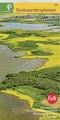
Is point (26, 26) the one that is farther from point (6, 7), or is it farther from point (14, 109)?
point (14, 109)

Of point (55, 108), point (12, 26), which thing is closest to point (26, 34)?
point (12, 26)

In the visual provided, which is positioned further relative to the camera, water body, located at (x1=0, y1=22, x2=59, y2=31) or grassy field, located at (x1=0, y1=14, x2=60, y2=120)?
water body, located at (x1=0, y1=22, x2=59, y2=31)

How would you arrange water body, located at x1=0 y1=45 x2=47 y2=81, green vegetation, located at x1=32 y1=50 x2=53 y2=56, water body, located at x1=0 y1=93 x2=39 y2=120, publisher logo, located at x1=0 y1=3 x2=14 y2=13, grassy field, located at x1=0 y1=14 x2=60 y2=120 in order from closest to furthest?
publisher logo, located at x1=0 y1=3 x2=14 y2=13 → water body, located at x1=0 y1=93 x2=39 y2=120 → grassy field, located at x1=0 y1=14 x2=60 y2=120 → water body, located at x1=0 y1=45 x2=47 y2=81 → green vegetation, located at x1=32 y1=50 x2=53 y2=56

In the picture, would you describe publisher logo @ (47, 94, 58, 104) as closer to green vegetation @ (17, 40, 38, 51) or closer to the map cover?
the map cover

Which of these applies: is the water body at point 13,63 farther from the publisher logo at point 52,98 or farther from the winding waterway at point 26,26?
the publisher logo at point 52,98

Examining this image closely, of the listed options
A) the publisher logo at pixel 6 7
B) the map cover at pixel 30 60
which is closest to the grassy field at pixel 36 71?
the map cover at pixel 30 60

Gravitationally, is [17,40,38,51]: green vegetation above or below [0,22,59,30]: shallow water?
below

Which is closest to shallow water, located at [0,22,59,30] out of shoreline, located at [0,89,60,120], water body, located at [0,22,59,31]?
water body, located at [0,22,59,31]

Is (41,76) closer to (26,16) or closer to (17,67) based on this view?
(17,67)
